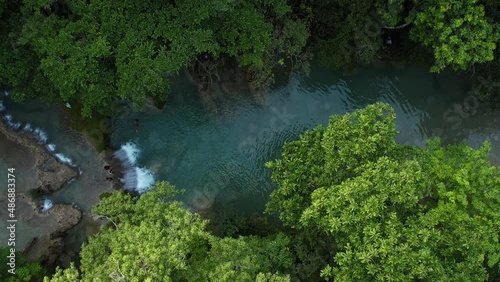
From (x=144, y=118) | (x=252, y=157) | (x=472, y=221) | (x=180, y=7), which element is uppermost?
(x=180, y=7)

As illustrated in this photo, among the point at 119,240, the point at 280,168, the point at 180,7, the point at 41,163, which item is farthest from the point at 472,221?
the point at 41,163

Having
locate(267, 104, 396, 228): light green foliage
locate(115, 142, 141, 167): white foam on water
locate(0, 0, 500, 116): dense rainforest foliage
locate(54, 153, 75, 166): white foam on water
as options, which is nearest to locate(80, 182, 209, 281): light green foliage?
locate(267, 104, 396, 228): light green foliage

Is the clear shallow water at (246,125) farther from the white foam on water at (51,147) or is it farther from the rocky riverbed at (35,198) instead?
the rocky riverbed at (35,198)

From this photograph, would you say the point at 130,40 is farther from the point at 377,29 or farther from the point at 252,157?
the point at 377,29

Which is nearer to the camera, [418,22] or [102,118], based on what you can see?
[418,22]

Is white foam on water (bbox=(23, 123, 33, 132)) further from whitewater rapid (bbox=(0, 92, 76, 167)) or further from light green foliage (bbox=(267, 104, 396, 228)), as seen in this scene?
light green foliage (bbox=(267, 104, 396, 228))

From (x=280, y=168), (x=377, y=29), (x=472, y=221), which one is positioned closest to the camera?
(x=472, y=221)
